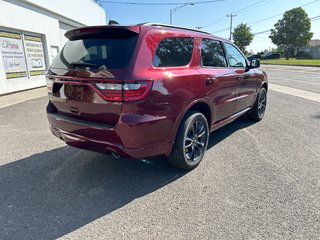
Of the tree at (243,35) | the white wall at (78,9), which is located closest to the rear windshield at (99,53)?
the white wall at (78,9)

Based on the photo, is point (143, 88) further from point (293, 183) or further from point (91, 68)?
point (293, 183)

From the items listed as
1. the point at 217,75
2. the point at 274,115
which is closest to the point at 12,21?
the point at 217,75

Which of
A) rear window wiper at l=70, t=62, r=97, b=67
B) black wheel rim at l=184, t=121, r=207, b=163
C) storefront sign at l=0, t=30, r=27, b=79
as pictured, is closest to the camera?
rear window wiper at l=70, t=62, r=97, b=67

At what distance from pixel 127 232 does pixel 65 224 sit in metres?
0.64

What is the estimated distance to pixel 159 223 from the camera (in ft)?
7.78

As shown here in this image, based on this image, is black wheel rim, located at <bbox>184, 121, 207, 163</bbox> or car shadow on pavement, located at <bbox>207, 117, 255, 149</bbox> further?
car shadow on pavement, located at <bbox>207, 117, 255, 149</bbox>

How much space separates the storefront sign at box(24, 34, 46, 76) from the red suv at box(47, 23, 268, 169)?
9.79 meters

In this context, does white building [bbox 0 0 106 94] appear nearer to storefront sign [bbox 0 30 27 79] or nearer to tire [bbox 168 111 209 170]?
storefront sign [bbox 0 30 27 79]

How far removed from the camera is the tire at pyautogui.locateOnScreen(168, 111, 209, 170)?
3137 millimetres

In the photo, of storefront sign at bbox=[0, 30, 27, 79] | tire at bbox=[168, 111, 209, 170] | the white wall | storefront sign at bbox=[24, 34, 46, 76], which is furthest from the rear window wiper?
the white wall

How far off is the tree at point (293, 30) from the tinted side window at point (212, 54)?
201 feet

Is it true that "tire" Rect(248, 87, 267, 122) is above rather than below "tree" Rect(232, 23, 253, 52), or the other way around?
below

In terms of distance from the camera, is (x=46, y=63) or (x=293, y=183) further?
(x=46, y=63)

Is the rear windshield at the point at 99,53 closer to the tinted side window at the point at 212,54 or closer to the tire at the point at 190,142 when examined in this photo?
the tire at the point at 190,142
